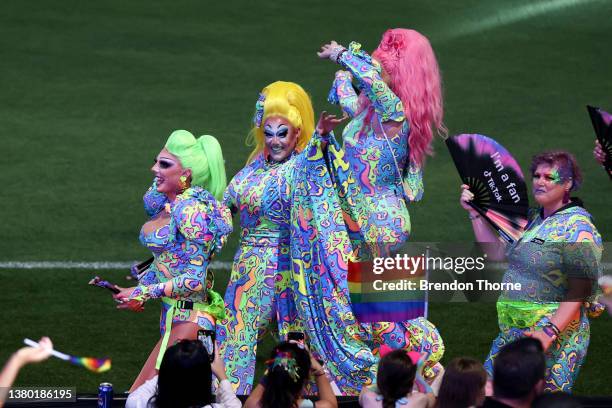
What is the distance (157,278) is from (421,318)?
6.16 ft

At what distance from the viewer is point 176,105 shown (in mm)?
19969

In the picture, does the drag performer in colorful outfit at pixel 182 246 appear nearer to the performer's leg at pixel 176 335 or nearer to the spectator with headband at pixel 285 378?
the performer's leg at pixel 176 335

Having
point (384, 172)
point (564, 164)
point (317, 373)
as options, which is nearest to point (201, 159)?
point (384, 172)

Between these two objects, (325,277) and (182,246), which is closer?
(182,246)

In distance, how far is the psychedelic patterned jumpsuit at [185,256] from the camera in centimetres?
788

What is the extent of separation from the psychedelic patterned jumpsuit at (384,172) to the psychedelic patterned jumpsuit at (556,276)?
1034mm

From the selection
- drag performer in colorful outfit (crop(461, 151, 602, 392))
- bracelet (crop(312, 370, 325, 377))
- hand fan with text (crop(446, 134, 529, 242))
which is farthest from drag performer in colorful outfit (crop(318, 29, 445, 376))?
bracelet (crop(312, 370, 325, 377))

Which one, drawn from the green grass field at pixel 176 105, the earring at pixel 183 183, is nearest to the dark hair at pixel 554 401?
the earring at pixel 183 183

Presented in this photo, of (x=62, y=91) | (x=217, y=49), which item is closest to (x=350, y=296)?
(x=62, y=91)

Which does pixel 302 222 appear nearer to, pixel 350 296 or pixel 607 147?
pixel 350 296

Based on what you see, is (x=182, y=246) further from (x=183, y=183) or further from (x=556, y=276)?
(x=556, y=276)

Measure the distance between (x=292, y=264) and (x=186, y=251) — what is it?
874 mm

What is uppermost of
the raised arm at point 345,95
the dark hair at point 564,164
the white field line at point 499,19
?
the white field line at point 499,19

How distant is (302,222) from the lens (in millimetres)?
8508
